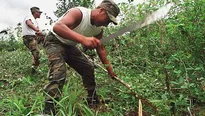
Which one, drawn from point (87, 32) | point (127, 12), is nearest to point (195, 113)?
point (87, 32)

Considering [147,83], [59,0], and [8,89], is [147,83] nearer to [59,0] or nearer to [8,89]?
[8,89]

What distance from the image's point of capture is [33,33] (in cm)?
747

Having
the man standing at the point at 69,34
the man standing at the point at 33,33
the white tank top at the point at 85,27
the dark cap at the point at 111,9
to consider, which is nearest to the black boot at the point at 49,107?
the man standing at the point at 69,34

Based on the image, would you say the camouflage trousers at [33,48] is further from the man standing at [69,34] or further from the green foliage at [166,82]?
the man standing at [69,34]

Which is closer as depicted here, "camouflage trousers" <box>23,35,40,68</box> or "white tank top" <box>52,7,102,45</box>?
"white tank top" <box>52,7,102,45</box>

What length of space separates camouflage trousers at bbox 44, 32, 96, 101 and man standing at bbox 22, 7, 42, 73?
3341 millimetres

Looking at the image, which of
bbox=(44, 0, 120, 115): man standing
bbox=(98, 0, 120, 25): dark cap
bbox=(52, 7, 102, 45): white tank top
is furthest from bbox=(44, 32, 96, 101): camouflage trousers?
bbox=(98, 0, 120, 25): dark cap

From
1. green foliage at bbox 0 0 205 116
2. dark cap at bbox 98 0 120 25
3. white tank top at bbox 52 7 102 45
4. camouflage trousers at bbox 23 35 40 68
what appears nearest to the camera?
green foliage at bbox 0 0 205 116

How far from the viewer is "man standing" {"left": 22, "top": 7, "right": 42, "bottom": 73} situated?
7.32 meters

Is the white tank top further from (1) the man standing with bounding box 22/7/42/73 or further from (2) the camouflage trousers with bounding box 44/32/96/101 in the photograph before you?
(1) the man standing with bounding box 22/7/42/73

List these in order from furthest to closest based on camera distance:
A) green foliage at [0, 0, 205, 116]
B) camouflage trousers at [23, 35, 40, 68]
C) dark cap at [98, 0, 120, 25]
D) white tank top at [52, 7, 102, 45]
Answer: camouflage trousers at [23, 35, 40, 68], white tank top at [52, 7, 102, 45], dark cap at [98, 0, 120, 25], green foliage at [0, 0, 205, 116]

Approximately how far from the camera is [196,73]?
3.56 meters

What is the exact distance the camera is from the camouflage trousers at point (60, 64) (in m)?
3.47

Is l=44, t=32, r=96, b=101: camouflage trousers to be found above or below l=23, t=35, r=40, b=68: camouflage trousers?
below
